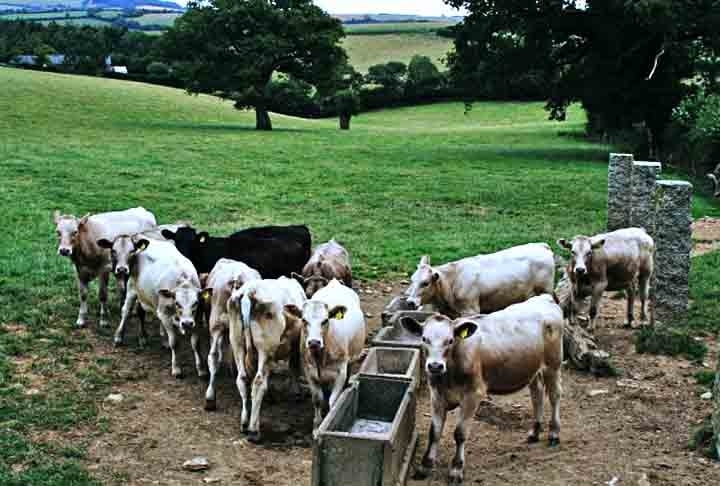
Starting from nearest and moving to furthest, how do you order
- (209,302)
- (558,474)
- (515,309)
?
1. (558,474)
2. (515,309)
3. (209,302)

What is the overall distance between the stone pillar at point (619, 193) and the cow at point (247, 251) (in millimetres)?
6834

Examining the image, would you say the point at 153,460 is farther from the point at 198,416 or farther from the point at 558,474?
the point at 558,474

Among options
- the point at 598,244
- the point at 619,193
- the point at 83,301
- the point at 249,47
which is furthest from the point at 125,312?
the point at 249,47

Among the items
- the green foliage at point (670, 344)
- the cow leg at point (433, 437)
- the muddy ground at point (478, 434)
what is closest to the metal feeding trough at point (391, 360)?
the muddy ground at point (478, 434)

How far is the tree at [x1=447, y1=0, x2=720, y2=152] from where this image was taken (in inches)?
1337

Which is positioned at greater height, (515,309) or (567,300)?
(515,309)

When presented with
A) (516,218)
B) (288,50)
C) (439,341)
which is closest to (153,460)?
(439,341)

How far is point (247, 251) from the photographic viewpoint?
13125mm

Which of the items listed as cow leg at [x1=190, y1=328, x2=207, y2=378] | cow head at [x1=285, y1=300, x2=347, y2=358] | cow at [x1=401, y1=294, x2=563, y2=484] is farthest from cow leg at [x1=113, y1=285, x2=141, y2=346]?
cow at [x1=401, y1=294, x2=563, y2=484]

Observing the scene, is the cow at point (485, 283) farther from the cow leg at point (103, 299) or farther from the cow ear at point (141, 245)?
the cow leg at point (103, 299)

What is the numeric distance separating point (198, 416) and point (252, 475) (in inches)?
68.2

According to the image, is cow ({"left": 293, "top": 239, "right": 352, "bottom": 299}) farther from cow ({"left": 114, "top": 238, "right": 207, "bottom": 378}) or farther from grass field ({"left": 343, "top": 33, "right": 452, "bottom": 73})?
grass field ({"left": 343, "top": 33, "right": 452, "bottom": 73})

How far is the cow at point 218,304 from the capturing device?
1018cm

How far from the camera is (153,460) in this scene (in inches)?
334
